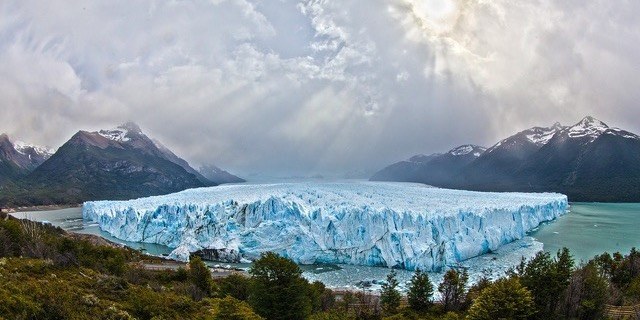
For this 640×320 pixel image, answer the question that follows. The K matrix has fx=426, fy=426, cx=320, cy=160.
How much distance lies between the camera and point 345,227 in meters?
38.4

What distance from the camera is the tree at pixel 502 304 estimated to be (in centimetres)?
1302

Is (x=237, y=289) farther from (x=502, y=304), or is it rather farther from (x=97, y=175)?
(x=97, y=175)

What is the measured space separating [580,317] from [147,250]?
140 ft

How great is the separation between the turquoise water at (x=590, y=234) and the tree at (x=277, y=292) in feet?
109

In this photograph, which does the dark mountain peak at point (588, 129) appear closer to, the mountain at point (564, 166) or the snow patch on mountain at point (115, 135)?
the mountain at point (564, 166)

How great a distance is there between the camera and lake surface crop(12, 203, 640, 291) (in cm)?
3334

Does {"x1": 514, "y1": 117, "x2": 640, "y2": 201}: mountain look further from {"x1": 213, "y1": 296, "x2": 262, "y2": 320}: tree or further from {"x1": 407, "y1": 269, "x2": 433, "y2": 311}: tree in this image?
{"x1": 213, "y1": 296, "x2": 262, "y2": 320}: tree

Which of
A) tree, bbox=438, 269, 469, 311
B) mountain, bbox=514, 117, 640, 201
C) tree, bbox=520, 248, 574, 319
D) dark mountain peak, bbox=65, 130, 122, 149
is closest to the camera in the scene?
tree, bbox=520, 248, 574, 319

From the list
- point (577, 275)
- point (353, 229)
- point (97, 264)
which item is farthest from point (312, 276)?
point (577, 275)

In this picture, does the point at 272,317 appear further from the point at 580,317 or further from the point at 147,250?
the point at 147,250

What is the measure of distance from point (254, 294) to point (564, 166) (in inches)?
5986

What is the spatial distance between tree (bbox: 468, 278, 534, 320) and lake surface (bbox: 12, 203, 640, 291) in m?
18.1

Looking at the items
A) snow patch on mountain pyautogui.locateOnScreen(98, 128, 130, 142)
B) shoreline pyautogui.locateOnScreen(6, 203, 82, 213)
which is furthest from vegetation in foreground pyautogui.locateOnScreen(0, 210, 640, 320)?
snow patch on mountain pyautogui.locateOnScreen(98, 128, 130, 142)

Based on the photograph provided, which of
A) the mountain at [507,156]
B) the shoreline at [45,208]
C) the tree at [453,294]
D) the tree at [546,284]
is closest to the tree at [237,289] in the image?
the tree at [453,294]
